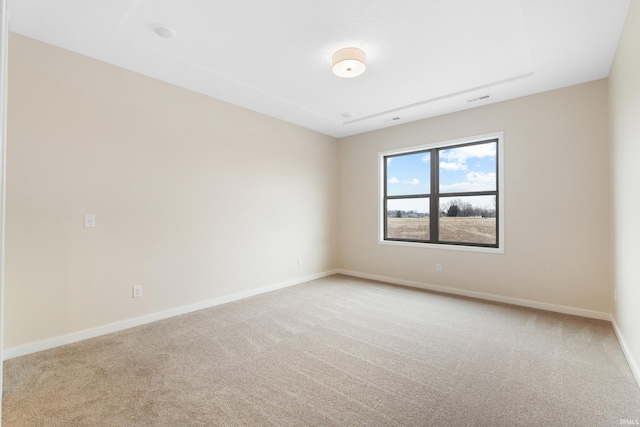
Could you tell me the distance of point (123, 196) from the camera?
3055 millimetres

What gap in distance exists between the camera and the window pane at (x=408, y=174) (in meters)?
4.85

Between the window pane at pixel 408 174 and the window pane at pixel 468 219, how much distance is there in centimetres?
48

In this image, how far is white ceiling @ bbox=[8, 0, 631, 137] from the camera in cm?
223

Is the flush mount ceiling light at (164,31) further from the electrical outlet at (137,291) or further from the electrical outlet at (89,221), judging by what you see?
the electrical outlet at (137,291)

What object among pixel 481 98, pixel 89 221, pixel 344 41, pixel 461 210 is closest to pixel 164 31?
pixel 344 41

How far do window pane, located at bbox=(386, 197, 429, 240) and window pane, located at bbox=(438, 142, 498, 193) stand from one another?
47cm

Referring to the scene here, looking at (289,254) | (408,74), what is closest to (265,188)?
(289,254)

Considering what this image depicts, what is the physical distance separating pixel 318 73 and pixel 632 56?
261cm

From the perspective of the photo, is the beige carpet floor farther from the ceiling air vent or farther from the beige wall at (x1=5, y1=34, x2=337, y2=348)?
the ceiling air vent

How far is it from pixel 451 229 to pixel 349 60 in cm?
304

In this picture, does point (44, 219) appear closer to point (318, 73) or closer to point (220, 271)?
point (220, 271)

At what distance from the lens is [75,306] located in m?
2.75

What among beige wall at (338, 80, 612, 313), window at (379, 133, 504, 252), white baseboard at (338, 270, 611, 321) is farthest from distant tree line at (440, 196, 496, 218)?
white baseboard at (338, 270, 611, 321)

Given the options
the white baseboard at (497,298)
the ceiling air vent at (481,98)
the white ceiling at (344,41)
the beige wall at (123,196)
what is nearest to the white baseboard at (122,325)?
the beige wall at (123,196)
